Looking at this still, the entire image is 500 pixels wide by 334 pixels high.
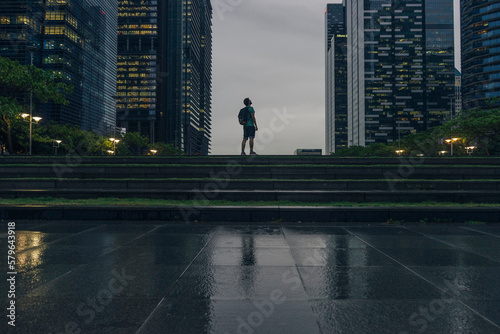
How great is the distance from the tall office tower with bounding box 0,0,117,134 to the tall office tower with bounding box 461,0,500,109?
481ft

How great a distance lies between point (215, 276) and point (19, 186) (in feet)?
36.6

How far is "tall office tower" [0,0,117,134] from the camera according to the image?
93.1m

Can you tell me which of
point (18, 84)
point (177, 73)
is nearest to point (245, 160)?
point (18, 84)

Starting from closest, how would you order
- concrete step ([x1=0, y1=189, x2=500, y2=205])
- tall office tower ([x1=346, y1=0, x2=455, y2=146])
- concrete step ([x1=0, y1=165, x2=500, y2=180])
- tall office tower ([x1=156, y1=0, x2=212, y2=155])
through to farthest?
concrete step ([x1=0, y1=189, x2=500, y2=205])
concrete step ([x1=0, y1=165, x2=500, y2=180])
tall office tower ([x1=346, y1=0, x2=455, y2=146])
tall office tower ([x1=156, y1=0, x2=212, y2=155])

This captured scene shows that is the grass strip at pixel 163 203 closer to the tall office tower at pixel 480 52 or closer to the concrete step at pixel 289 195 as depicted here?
the concrete step at pixel 289 195

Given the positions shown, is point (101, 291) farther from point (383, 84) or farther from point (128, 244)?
point (383, 84)

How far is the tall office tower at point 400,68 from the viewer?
171500 millimetres

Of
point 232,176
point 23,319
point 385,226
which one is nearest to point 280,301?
point 23,319

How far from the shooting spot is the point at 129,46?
578 ft

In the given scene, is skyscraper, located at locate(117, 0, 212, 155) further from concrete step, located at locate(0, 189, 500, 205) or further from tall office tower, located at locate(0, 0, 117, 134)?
concrete step, located at locate(0, 189, 500, 205)

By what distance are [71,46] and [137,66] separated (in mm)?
66076

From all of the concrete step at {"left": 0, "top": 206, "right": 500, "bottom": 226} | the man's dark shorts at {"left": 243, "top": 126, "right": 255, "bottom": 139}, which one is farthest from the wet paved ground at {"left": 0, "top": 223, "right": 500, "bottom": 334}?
the man's dark shorts at {"left": 243, "top": 126, "right": 255, "bottom": 139}

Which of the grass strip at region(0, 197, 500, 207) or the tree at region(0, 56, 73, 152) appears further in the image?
the tree at region(0, 56, 73, 152)

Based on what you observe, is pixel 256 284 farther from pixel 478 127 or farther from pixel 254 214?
pixel 478 127
